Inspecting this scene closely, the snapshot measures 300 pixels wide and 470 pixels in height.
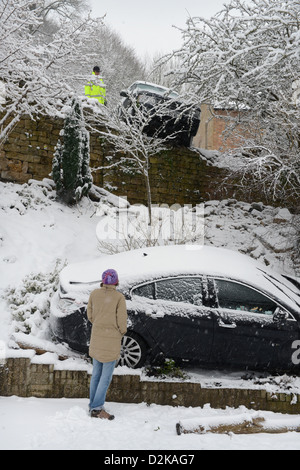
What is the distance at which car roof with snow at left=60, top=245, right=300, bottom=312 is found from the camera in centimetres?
501

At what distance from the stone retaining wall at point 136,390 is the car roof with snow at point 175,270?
97 centimetres

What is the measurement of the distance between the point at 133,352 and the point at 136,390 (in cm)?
43

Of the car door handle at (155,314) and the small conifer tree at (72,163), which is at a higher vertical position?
the small conifer tree at (72,163)

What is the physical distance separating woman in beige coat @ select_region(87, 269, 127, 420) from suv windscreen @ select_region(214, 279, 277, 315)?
4.74 ft

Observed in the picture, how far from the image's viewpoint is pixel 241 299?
4.99 meters

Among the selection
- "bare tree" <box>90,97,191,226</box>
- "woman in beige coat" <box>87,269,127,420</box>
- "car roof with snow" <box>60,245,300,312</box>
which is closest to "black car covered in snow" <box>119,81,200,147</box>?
"bare tree" <box>90,97,191,226</box>

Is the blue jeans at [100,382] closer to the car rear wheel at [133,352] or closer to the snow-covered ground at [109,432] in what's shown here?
the snow-covered ground at [109,432]

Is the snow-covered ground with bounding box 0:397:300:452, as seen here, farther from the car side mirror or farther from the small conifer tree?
the small conifer tree

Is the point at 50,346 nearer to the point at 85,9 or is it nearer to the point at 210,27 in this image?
the point at 210,27

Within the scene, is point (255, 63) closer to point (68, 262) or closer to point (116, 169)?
point (116, 169)

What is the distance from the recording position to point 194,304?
494 centimetres

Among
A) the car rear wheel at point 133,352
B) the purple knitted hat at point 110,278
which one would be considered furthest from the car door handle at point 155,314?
the purple knitted hat at point 110,278

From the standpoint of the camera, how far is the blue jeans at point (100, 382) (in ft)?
13.3

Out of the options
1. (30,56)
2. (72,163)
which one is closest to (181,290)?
(72,163)
